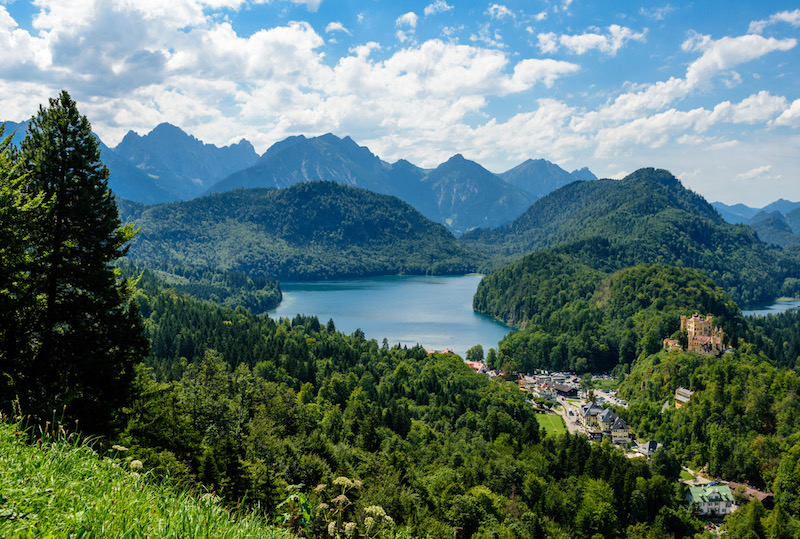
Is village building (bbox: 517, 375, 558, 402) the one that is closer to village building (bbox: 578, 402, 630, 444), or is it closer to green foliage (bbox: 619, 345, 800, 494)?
green foliage (bbox: 619, 345, 800, 494)

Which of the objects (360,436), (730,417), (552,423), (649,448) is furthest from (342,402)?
(730,417)

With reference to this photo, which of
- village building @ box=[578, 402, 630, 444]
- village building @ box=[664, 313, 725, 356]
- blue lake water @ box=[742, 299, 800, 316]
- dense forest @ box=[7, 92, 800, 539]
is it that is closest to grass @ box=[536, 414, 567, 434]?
village building @ box=[578, 402, 630, 444]

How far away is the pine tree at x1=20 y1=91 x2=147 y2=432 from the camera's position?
37.6 feet

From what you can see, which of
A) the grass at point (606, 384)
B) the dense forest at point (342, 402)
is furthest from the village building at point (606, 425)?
the grass at point (606, 384)

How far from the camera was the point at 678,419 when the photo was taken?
5338 cm

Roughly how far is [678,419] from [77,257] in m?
57.3

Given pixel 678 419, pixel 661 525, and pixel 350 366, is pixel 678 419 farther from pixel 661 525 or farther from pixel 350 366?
pixel 350 366

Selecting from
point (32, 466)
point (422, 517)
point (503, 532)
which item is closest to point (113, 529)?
point (32, 466)

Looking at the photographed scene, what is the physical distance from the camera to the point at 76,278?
12.0 meters

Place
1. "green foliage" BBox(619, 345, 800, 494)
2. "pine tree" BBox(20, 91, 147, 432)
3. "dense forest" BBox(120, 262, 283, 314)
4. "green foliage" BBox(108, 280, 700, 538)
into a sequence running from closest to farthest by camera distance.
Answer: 1. "pine tree" BBox(20, 91, 147, 432)
2. "green foliage" BBox(108, 280, 700, 538)
3. "green foliage" BBox(619, 345, 800, 494)
4. "dense forest" BBox(120, 262, 283, 314)

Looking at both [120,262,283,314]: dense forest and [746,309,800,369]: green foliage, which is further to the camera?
[120,262,283,314]: dense forest

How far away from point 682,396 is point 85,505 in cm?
6509

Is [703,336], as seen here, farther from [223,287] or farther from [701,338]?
[223,287]

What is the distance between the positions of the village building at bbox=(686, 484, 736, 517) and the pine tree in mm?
41685
